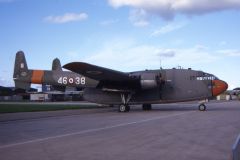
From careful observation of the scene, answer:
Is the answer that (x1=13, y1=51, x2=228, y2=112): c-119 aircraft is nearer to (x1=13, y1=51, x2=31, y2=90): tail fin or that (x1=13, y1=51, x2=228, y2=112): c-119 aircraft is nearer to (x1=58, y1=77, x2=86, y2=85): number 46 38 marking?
(x1=58, y1=77, x2=86, y2=85): number 46 38 marking

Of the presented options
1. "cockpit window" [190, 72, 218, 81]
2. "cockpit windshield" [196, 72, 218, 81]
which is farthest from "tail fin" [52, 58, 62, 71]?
"cockpit windshield" [196, 72, 218, 81]

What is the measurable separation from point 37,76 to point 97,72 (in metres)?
8.05

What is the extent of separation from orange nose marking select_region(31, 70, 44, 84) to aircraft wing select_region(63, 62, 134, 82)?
255 inches

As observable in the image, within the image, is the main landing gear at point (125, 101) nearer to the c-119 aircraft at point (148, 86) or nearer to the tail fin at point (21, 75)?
the c-119 aircraft at point (148, 86)

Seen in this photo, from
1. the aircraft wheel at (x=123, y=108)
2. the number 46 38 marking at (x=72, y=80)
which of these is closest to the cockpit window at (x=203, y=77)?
the aircraft wheel at (x=123, y=108)

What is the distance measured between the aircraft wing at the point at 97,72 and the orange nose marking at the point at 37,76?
21.2ft

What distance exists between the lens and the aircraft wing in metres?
25.1

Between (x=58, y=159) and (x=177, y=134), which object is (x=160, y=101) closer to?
(x=177, y=134)

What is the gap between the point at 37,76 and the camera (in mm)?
31953

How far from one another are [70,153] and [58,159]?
32.9 inches

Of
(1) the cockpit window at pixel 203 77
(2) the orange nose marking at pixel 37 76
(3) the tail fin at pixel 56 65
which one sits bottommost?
(1) the cockpit window at pixel 203 77

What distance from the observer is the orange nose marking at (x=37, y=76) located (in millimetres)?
31791

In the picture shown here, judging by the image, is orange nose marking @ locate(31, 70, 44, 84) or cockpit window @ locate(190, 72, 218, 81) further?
orange nose marking @ locate(31, 70, 44, 84)

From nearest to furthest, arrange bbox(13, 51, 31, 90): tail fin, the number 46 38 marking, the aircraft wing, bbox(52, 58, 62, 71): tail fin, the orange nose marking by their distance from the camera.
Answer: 1. the aircraft wing
2. the number 46 38 marking
3. the orange nose marking
4. bbox(13, 51, 31, 90): tail fin
5. bbox(52, 58, 62, 71): tail fin
